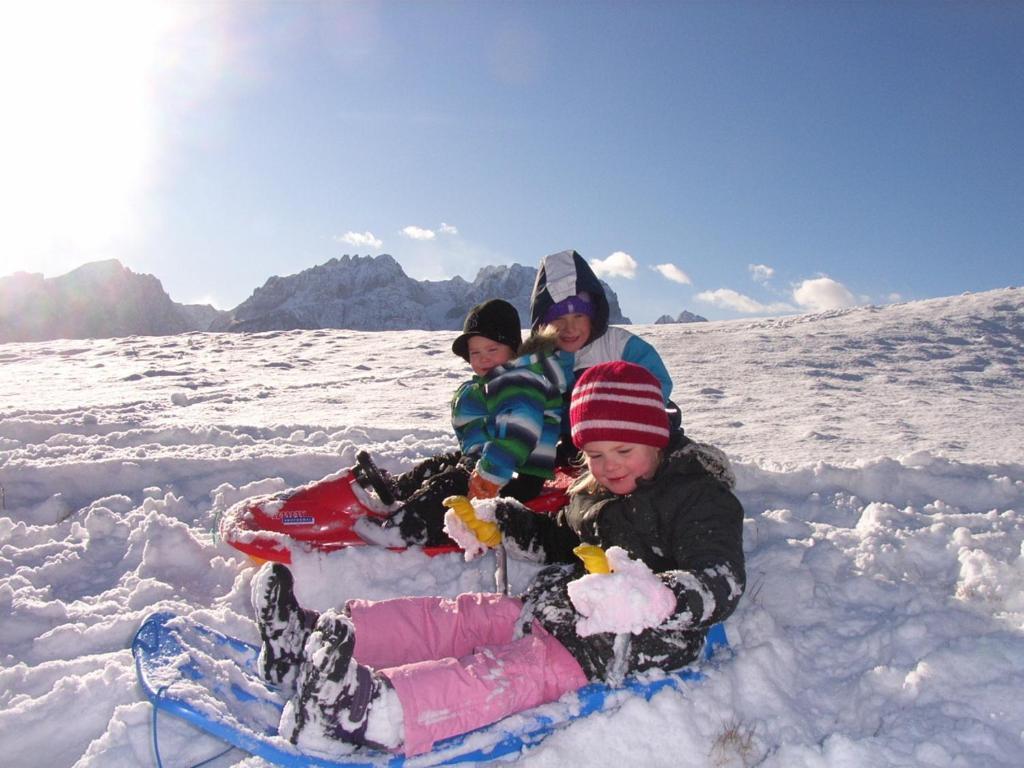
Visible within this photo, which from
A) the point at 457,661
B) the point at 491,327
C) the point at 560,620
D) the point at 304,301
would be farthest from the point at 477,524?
the point at 304,301

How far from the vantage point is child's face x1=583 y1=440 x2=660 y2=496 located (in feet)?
8.07

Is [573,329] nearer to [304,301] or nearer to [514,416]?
[514,416]

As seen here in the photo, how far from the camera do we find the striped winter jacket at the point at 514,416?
331 cm

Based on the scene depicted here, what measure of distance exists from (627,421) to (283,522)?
1919 mm

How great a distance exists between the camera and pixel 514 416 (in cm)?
340

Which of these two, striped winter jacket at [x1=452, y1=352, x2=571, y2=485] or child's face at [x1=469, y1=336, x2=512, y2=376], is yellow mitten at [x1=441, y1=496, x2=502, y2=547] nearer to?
striped winter jacket at [x1=452, y1=352, x2=571, y2=485]

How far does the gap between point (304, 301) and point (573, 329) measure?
167 metres

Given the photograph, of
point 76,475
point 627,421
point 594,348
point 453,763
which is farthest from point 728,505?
point 76,475

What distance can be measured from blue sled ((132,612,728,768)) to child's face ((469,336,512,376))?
5.77 feet

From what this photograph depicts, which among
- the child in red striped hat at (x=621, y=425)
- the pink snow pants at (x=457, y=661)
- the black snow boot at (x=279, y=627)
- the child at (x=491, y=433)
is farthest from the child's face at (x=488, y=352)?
the black snow boot at (x=279, y=627)

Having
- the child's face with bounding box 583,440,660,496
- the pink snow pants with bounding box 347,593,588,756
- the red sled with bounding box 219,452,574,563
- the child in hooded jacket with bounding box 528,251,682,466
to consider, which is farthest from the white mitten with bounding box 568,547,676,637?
the child in hooded jacket with bounding box 528,251,682,466

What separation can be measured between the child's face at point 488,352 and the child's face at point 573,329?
0.54 meters

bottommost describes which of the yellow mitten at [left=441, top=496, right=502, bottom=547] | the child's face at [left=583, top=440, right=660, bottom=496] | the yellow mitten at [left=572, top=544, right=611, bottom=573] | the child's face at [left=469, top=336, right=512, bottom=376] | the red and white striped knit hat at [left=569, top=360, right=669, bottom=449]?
the yellow mitten at [left=441, top=496, right=502, bottom=547]

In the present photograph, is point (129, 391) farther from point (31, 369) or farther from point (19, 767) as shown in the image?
point (19, 767)
